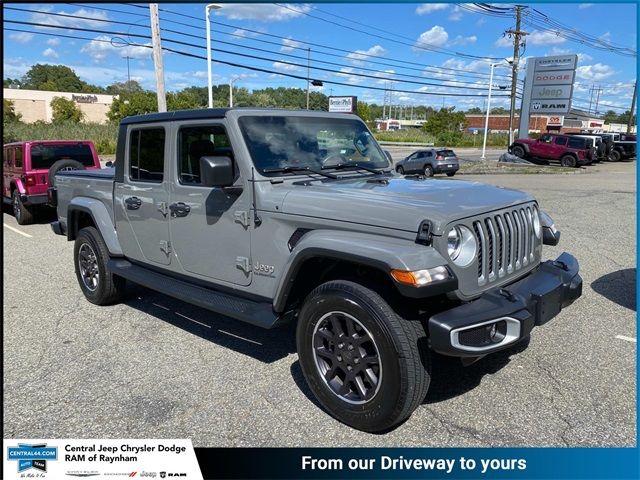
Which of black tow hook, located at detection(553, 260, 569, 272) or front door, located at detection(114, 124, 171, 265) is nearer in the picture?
black tow hook, located at detection(553, 260, 569, 272)

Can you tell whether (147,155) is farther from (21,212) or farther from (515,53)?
(515,53)

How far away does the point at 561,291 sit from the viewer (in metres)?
3.26

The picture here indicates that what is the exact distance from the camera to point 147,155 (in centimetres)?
456

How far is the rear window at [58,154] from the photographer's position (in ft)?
34.6

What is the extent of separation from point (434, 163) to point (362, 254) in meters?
21.5

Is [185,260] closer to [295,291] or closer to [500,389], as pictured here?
[295,291]

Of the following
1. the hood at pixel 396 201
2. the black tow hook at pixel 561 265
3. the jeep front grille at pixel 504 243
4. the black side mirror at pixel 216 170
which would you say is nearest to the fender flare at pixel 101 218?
the black side mirror at pixel 216 170

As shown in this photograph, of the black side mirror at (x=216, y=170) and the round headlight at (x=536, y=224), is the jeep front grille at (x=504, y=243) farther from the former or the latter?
the black side mirror at (x=216, y=170)

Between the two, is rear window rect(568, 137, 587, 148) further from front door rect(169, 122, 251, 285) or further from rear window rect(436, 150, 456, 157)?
front door rect(169, 122, 251, 285)

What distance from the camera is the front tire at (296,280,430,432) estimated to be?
9.11 ft

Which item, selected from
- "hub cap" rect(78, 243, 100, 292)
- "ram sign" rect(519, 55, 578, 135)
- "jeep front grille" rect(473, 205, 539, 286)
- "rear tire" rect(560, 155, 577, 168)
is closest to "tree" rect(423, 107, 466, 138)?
"ram sign" rect(519, 55, 578, 135)

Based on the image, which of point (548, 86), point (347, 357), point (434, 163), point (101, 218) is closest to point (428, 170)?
point (434, 163)

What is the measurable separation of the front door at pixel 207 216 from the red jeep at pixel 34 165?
682 cm

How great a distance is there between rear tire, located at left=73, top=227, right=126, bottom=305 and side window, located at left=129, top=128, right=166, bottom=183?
95cm
